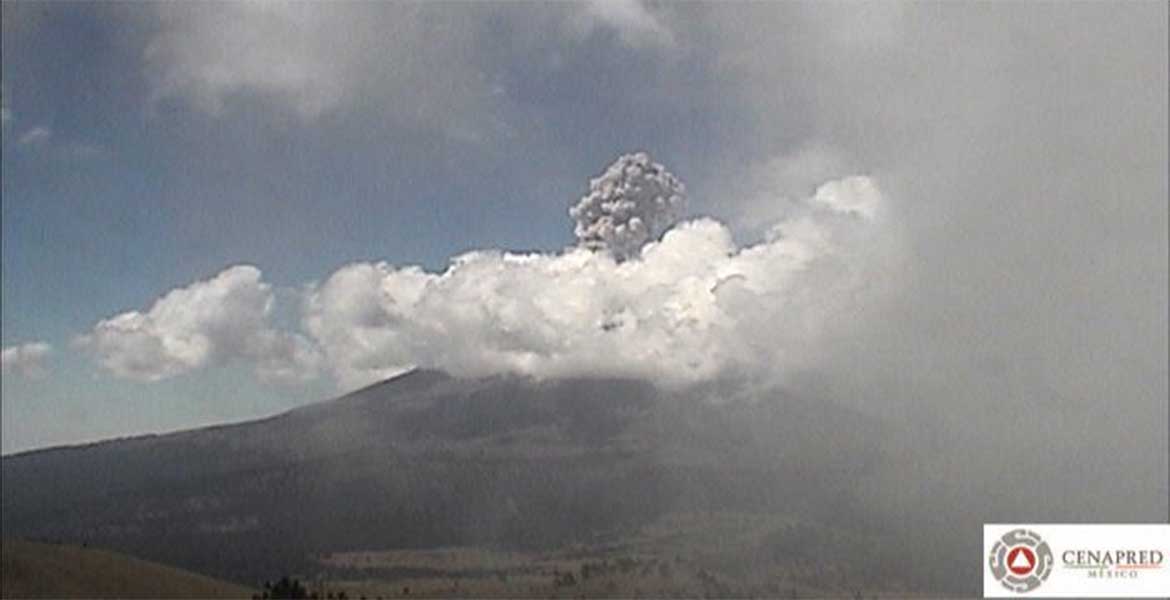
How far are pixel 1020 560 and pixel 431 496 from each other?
12698 centimetres

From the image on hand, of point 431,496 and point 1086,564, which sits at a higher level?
point 431,496

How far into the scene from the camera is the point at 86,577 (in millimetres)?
86625

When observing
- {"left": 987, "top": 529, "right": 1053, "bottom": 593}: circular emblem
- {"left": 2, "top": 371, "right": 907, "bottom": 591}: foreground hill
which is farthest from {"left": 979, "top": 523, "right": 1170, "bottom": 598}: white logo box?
{"left": 2, "top": 371, "right": 907, "bottom": 591}: foreground hill

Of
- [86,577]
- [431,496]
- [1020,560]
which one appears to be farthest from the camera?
[431,496]

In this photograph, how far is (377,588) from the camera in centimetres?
12375

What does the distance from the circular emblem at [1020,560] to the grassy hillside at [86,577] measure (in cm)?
5594

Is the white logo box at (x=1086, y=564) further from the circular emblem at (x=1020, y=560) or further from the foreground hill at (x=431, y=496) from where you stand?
the foreground hill at (x=431, y=496)

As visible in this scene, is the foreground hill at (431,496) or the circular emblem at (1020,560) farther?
the foreground hill at (431,496)

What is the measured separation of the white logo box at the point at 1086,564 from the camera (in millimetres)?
49469

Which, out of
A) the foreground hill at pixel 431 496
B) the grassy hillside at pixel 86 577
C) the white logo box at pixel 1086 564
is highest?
the foreground hill at pixel 431 496

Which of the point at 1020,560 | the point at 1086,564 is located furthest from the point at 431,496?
the point at 1086,564

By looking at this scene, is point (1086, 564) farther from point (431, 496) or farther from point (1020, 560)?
point (431, 496)

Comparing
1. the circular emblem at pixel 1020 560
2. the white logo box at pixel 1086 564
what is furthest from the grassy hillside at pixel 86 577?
the white logo box at pixel 1086 564

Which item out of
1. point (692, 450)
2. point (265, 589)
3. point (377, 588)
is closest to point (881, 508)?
point (692, 450)
